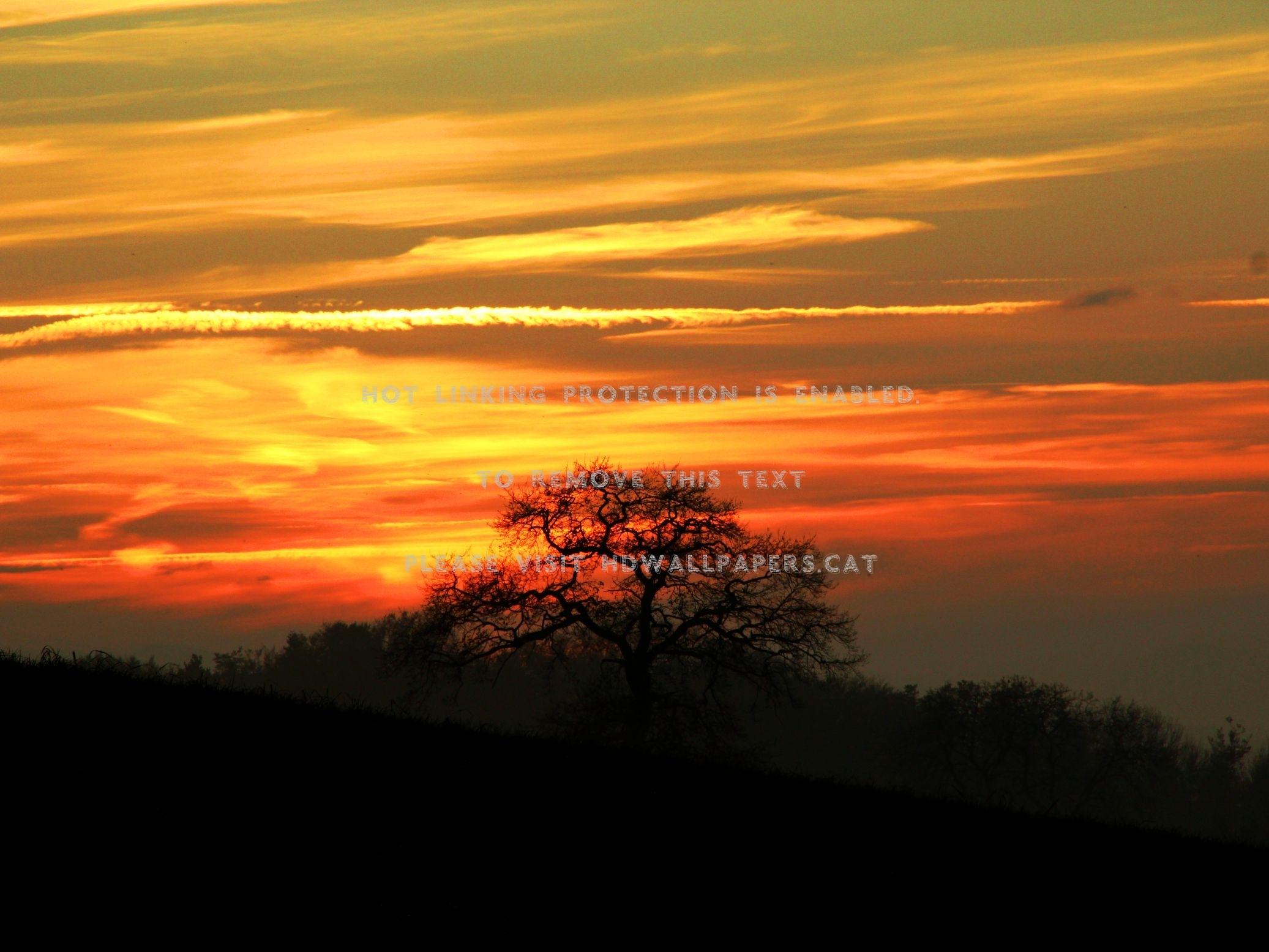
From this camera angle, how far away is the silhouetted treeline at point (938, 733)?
4991 centimetres

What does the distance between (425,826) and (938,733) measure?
183 ft

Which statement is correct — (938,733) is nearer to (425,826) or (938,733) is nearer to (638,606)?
(638,606)

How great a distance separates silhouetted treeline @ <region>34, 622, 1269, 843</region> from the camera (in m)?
49.9

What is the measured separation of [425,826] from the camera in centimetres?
1491

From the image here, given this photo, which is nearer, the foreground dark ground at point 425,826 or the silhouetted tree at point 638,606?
the foreground dark ground at point 425,826

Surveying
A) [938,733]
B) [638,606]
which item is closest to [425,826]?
[638,606]

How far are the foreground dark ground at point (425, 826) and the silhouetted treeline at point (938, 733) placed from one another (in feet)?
56.6

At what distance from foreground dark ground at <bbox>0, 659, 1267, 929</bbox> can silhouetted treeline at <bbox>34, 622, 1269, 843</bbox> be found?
56.6ft

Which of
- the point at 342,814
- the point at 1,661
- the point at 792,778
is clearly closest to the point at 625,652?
the point at 792,778

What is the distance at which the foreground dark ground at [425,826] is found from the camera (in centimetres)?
1291

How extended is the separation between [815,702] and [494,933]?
83023 millimetres

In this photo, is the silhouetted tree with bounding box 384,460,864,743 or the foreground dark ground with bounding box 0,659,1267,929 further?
the silhouetted tree with bounding box 384,460,864,743

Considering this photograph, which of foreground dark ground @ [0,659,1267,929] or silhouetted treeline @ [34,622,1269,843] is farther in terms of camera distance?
silhouetted treeline @ [34,622,1269,843]

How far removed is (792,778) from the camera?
2066 centimetres
